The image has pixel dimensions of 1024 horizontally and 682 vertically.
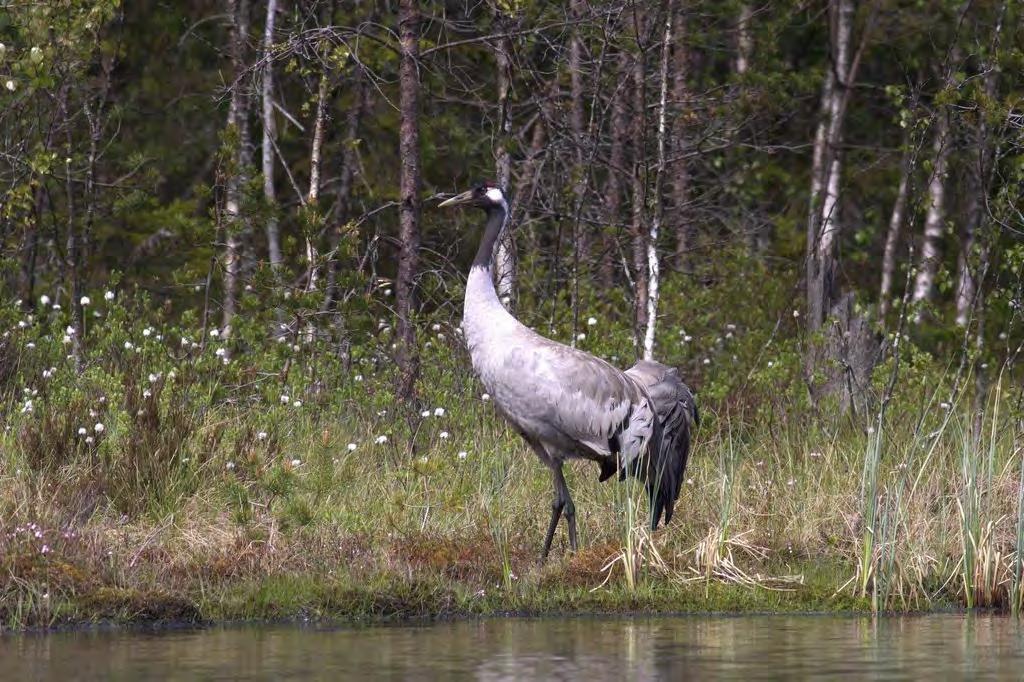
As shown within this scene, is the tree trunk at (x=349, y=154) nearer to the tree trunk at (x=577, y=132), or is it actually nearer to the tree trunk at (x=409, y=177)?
the tree trunk at (x=577, y=132)

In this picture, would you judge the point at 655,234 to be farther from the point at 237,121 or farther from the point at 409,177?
the point at 237,121

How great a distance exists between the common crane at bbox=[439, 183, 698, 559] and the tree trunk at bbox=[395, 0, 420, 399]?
246 cm

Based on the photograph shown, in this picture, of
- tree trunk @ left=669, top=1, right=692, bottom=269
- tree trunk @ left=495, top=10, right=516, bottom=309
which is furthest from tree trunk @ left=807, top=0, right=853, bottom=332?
tree trunk @ left=495, top=10, right=516, bottom=309

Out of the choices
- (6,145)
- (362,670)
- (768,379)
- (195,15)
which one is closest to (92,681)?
(362,670)

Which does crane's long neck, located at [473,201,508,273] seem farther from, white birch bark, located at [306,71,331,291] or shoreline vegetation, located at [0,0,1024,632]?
white birch bark, located at [306,71,331,291]

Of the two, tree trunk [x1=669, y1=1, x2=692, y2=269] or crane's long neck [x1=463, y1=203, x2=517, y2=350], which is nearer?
crane's long neck [x1=463, y1=203, x2=517, y2=350]

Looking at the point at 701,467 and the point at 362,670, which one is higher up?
the point at 701,467

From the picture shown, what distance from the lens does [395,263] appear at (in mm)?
20453

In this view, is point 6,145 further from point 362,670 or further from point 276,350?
point 362,670

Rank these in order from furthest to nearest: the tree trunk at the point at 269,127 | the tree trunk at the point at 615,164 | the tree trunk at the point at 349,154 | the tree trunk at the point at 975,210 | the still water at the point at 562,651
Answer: the tree trunk at the point at 349,154 < the tree trunk at the point at 269,127 < the tree trunk at the point at 615,164 < the tree trunk at the point at 975,210 < the still water at the point at 562,651

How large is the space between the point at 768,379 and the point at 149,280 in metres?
8.69

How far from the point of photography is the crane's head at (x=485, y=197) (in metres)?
9.63

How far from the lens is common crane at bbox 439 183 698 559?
8703mm

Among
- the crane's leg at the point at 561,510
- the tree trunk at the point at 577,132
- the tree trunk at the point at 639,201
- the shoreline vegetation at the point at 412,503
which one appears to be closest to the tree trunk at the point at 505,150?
the tree trunk at the point at 577,132
